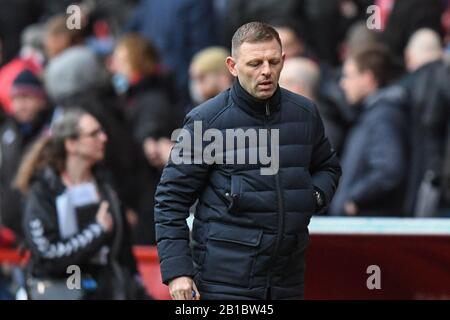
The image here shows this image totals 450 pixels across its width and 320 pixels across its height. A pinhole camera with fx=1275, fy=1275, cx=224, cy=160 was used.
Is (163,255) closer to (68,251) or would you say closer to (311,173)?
(311,173)

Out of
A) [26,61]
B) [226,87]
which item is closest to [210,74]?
[226,87]

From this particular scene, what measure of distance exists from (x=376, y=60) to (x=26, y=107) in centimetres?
327

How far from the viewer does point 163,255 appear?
617 centimetres

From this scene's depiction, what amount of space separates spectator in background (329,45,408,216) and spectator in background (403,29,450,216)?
0.16m

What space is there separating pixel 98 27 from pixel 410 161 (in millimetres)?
4864

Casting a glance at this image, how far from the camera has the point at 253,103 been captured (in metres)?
6.18

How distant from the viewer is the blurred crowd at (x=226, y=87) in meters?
9.91

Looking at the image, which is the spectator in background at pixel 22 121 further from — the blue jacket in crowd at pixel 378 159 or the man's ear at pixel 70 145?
the blue jacket in crowd at pixel 378 159

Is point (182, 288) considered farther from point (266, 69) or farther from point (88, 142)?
point (88, 142)

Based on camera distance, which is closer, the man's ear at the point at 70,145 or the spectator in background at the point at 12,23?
the man's ear at the point at 70,145

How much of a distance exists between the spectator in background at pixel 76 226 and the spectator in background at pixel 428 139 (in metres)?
2.76

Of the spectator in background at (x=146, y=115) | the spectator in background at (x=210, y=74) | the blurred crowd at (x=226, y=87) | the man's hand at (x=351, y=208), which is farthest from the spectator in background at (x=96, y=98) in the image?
the man's hand at (x=351, y=208)
